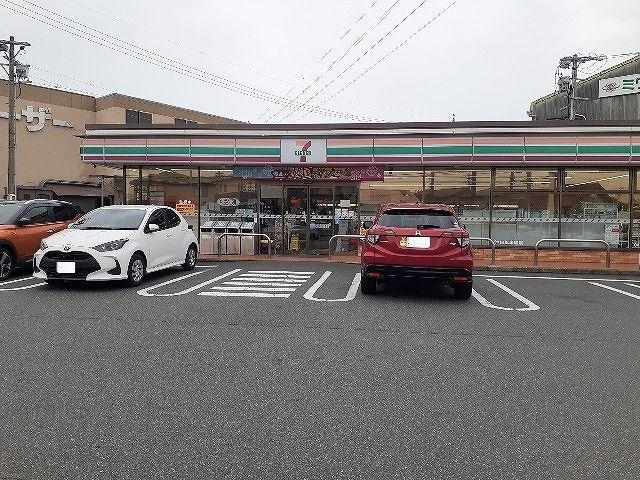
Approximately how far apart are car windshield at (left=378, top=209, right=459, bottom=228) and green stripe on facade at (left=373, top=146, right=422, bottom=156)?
688 centimetres

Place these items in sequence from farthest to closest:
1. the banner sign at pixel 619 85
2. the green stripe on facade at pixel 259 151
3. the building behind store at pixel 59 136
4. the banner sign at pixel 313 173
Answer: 1. the banner sign at pixel 619 85
2. the building behind store at pixel 59 136
3. the banner sign at pixel 313 173
4. the green stripe on facade at pixel 259 151

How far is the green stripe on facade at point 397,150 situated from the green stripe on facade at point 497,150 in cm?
163

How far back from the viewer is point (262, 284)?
10.4 m

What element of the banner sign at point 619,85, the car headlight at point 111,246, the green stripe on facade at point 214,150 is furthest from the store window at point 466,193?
the banner sign at point 619,85

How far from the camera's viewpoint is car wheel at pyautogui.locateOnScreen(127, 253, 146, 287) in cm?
963

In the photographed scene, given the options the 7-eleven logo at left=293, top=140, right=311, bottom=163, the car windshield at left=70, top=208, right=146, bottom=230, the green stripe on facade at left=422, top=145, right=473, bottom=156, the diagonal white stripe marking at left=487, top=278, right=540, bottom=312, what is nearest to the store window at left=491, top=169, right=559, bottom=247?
the green stripe on facade at left=422, top=145, right=473, bottom=156

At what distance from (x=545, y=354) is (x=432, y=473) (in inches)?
123

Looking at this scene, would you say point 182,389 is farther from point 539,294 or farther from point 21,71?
point 21,71

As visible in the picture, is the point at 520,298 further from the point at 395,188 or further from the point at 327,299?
the point at 395,188

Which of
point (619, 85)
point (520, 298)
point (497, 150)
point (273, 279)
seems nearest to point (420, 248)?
point (520, 298)

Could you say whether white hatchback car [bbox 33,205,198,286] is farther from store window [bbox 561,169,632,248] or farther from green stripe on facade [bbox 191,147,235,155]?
store window [bbox 561,169,632,248]

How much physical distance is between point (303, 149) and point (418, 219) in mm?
7741

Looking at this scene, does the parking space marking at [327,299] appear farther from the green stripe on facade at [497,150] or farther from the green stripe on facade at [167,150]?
the green stripe on facade at [167,150]

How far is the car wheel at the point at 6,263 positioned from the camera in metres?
10.5
